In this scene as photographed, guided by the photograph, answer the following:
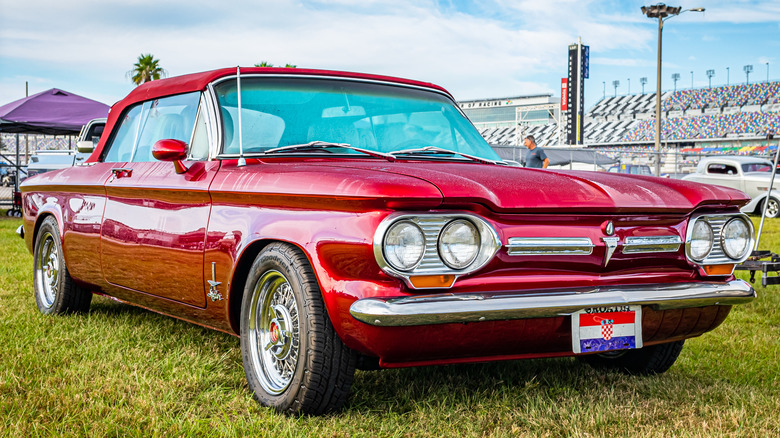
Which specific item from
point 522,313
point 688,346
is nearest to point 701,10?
point 688,346

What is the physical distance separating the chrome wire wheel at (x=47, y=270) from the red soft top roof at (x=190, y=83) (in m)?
0.68

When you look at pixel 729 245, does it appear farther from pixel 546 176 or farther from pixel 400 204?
pixel 400 204

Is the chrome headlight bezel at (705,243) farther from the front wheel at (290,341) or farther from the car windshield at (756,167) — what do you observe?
the car windshield at (756,167)

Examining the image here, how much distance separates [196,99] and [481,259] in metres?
1.95

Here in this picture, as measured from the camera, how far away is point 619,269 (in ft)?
9.68

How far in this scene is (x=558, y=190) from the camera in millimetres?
2848

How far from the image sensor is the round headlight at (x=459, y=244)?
103 inches

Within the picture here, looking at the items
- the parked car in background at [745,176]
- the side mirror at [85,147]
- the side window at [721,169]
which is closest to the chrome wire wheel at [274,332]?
the side mirror at [85,147]

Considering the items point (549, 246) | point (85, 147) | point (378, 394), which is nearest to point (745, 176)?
point (85, 147)

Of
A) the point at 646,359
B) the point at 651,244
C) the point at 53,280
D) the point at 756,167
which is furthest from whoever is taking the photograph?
the point at 756,167

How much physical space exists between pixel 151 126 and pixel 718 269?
3.09 m

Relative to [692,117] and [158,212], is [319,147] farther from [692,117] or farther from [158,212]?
[692,117]

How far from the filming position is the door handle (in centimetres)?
421

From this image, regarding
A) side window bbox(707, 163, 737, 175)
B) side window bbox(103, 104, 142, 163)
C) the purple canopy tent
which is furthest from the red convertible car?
side window bbox(707, 163, 737, 175)
